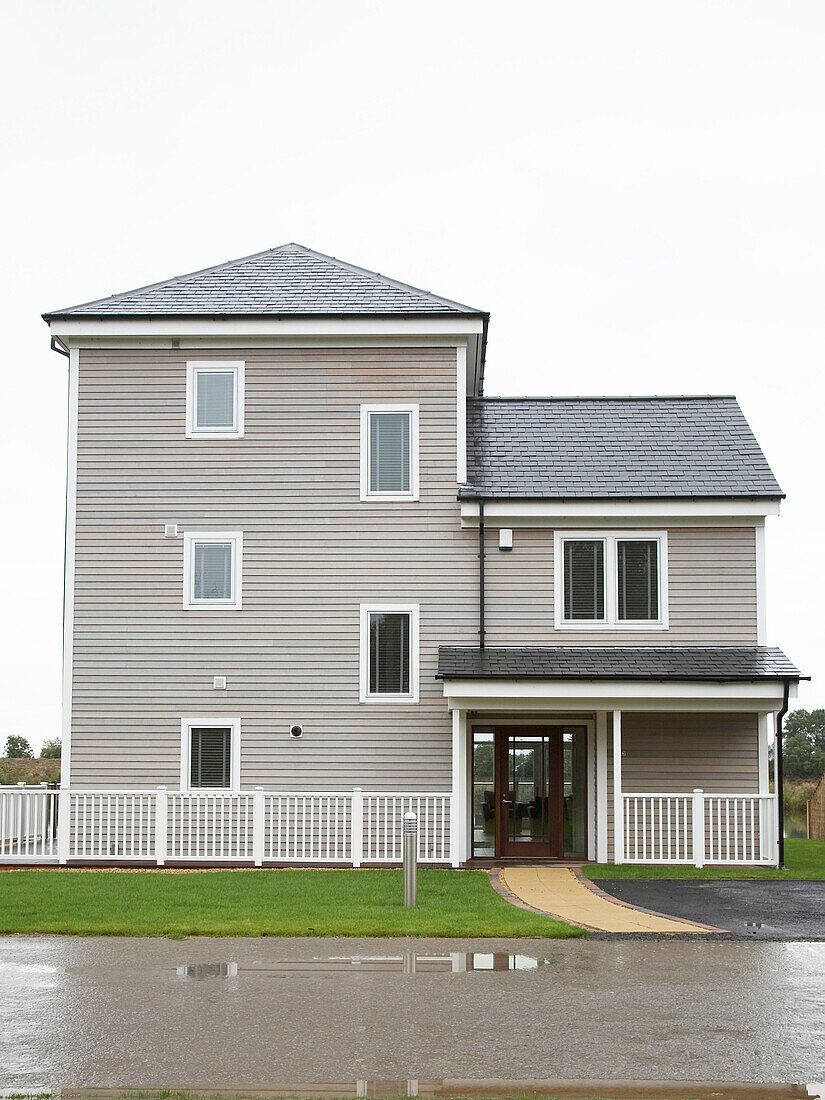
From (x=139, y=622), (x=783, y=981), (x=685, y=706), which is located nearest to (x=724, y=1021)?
(x=783, y=981)

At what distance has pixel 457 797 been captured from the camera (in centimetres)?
1905

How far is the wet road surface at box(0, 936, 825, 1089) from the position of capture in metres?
7.28

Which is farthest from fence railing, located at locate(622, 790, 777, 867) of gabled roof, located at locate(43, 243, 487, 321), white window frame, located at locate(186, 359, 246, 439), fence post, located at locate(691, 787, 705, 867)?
white window frame, located at locate(186, 359, 246, 439)

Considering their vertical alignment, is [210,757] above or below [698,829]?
above

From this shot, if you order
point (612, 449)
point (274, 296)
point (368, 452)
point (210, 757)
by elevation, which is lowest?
point (210, 757)

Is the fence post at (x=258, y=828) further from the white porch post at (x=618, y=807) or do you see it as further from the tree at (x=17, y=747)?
the tree at (x=17, y=747)

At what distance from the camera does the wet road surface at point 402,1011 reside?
7.28m

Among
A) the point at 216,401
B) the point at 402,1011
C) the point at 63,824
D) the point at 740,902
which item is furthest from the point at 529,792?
the point at 402,1011

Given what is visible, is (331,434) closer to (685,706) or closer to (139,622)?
(139,622)

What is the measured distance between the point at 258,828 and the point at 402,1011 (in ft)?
36.0

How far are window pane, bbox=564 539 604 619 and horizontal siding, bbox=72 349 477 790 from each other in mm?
1606

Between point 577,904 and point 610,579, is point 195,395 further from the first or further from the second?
point 577,904

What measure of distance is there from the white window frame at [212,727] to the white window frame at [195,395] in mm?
4689

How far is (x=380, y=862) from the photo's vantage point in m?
19.3
